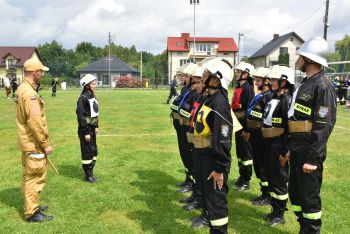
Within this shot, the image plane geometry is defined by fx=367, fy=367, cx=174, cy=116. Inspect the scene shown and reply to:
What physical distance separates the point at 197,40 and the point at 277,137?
72706 mm

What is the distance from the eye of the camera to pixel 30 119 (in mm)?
5750

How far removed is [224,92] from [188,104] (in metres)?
2.13

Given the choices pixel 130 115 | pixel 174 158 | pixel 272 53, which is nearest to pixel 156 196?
pixel 174 158

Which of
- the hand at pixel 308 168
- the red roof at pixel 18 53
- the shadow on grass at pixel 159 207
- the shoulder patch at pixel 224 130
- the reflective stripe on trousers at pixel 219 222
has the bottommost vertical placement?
A: the shadow on grass at pixel 159 207

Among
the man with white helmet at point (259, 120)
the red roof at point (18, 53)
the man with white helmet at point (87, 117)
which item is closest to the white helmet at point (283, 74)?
the man with white helmet at point (259, 120)

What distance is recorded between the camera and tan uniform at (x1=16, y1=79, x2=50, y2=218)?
5.76 m

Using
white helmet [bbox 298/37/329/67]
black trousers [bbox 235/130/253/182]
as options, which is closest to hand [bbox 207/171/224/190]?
white helmet [bbox 298/37/329/67]

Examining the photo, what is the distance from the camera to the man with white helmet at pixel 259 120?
6652 millimetres

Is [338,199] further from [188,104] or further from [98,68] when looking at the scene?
[98,68]

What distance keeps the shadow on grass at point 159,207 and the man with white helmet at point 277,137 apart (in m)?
1.52

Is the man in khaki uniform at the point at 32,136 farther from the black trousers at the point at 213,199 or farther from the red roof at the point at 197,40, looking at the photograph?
the red roof at the point at 197,40

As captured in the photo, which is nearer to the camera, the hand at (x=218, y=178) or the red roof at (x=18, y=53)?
the hand at (x=218, y=178)

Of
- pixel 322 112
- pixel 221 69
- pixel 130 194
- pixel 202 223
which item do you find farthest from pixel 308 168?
pixel 130 194

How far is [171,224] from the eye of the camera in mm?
6109
